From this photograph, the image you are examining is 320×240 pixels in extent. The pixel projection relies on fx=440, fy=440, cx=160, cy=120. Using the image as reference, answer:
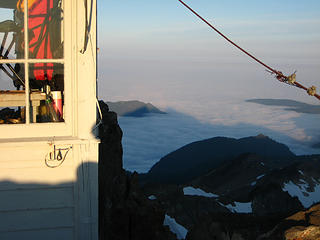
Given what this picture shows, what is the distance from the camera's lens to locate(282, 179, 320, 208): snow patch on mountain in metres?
22.6

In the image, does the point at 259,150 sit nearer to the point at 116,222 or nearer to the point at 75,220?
the point at 116,222

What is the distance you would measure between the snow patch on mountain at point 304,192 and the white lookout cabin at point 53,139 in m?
19.4

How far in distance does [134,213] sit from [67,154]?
5.04m

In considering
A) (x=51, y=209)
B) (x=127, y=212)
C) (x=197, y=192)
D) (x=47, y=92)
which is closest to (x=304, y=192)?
(x=197, y=192)

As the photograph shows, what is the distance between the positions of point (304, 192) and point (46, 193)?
2084cm

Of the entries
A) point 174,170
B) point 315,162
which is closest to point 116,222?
point 315,162

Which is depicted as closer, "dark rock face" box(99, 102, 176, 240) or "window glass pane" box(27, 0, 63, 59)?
"window glass pane" box(27, 0, 63, 59)

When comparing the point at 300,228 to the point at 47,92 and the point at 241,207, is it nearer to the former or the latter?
the point at 47,92

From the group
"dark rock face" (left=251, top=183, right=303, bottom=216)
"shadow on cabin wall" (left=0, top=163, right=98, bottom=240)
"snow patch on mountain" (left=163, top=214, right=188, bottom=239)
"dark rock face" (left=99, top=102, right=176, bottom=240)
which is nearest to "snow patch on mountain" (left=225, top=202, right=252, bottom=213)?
"dark rock face" (left=251, top=183, right=303, bottom=216)

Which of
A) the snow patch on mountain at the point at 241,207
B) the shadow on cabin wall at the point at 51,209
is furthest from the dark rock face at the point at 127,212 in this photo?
the snow patch on mountain at the point at 241,207

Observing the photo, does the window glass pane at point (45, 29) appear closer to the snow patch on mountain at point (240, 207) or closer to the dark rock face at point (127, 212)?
the dark rock face at point (127, 212)

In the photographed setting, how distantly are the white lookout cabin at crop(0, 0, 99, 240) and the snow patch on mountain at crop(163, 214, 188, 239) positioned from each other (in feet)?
37.7

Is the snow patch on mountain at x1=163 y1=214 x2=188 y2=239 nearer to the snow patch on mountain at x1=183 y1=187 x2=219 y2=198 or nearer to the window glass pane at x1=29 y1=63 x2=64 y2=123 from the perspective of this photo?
the snow patch on mountain at x1=183 y1=187 x2=219 y2=198

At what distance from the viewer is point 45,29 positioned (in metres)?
4.55
